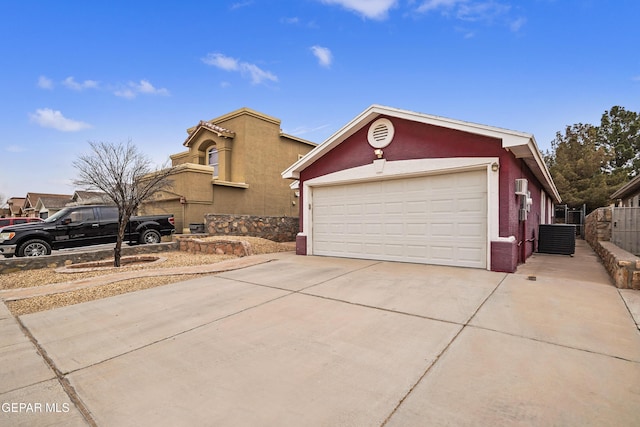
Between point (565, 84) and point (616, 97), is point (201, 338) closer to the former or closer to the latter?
point (565, 84)

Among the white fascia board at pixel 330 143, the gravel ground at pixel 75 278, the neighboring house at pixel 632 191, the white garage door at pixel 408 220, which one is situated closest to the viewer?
the gravel ground at pixel 75 278

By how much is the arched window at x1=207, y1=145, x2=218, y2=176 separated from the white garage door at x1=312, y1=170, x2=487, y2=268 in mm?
9077

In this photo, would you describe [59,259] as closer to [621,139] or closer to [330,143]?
[330,143]

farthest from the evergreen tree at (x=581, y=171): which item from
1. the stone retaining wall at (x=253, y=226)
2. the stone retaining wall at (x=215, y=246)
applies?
the stone retaining wall at (x=215, y=246)

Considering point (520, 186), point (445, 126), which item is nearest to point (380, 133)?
point (445, 126)

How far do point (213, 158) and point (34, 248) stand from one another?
9292mm

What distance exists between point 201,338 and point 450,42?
12968 mm

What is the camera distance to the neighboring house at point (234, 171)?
13.0 meters

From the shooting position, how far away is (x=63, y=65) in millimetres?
11289

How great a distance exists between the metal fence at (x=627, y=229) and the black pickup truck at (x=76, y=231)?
55.7 feet

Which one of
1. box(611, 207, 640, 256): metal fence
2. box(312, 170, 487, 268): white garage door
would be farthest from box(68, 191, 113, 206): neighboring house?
box(611, 207, 640, 256): metal fence

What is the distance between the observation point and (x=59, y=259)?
821 cm

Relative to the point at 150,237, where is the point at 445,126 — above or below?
above

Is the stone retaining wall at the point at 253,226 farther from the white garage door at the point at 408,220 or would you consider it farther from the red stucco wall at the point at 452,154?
the red stucco wall at the point at 452,154
